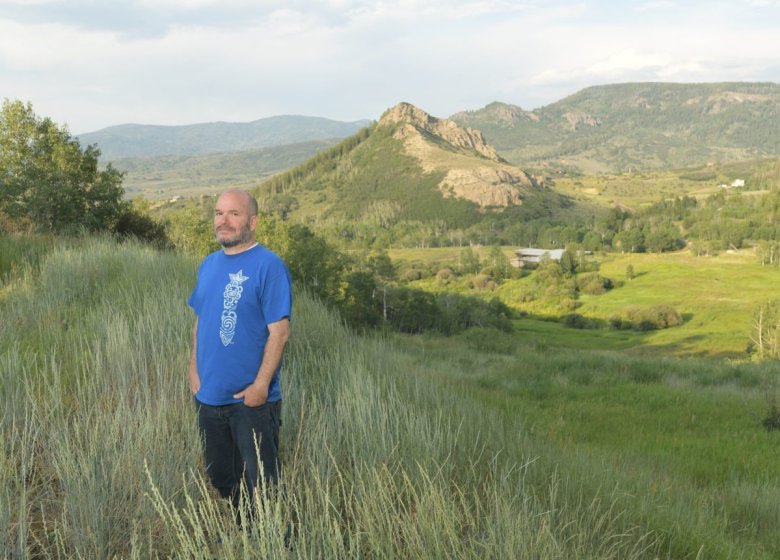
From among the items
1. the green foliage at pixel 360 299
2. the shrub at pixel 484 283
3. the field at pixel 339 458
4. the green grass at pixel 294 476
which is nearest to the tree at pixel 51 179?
the field at pixel 339 458

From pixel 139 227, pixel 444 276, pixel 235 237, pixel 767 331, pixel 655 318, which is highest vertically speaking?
pixel 139 227

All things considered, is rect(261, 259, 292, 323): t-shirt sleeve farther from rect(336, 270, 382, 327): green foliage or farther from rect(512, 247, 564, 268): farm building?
rect(512, 247, 564, 268): farm building

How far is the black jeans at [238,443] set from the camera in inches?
127

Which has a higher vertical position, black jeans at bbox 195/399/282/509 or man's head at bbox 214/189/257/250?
man's head at bbox 214/189/257/250

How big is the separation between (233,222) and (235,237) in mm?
92

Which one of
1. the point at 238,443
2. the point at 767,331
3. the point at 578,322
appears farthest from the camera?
the point at 578,322

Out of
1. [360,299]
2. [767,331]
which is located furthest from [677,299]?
[360,299]

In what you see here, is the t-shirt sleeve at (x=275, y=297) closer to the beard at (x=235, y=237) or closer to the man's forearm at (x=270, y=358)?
the man's forearm at (x=270, y=358)

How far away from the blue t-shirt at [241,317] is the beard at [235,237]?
7 cm

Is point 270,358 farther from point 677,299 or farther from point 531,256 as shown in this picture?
point 531,256

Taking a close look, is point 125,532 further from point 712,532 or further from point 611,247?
point 611,247

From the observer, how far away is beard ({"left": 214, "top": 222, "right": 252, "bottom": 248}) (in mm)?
3305

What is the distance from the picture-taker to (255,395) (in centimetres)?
319

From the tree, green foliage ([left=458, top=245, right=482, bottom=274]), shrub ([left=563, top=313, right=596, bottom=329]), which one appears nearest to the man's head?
the tree
